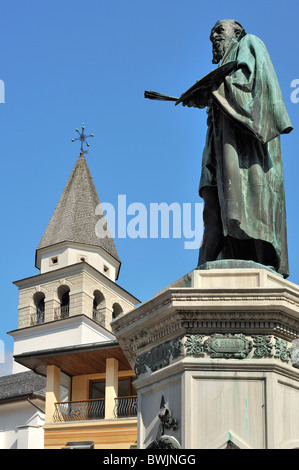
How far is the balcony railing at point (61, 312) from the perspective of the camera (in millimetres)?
61525

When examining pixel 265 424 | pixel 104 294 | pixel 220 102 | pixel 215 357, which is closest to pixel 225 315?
pixel 215 357

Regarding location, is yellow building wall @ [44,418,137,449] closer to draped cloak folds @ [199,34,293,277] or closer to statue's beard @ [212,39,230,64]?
statue's beard @ [212,39,230,64]

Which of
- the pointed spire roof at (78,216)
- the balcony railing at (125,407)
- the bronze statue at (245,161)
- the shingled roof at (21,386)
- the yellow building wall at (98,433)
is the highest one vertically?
the pointed spire roof at (78,216)

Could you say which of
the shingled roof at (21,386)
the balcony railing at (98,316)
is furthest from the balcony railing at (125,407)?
the balcony railing at (98,316)

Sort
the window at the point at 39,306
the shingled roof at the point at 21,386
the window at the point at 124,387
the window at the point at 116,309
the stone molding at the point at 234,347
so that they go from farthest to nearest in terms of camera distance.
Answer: the window at the point at 116,309 < the window at the point at 39,306 < the shingled roof at the point at 21,386 < the window at the point at 124,387 < the stone molding at the point at 234,347

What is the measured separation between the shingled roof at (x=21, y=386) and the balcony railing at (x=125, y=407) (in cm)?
997

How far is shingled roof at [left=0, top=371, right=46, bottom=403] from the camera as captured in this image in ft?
152

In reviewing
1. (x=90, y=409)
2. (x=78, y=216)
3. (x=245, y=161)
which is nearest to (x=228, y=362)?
(x=245, y=161)

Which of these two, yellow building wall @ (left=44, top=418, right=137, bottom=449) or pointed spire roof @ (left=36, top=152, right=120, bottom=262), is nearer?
yellow building wall @ (left=44, top=418, right=137, bottom=449)

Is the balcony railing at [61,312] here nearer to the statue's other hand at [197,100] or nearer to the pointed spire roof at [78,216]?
the pointed spire roof at [78,216]

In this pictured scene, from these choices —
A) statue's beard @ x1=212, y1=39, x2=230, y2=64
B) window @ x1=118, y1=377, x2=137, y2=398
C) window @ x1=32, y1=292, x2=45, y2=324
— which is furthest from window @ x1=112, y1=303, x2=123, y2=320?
statue's beard @ x1=212, y1=39, x2=230, y2=64

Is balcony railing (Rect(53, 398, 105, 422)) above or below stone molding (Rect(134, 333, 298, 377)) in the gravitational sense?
above

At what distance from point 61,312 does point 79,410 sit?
80.7ft

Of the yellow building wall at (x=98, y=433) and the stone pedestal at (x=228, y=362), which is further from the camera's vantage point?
the yellow building wall at (x=98, y=433)
